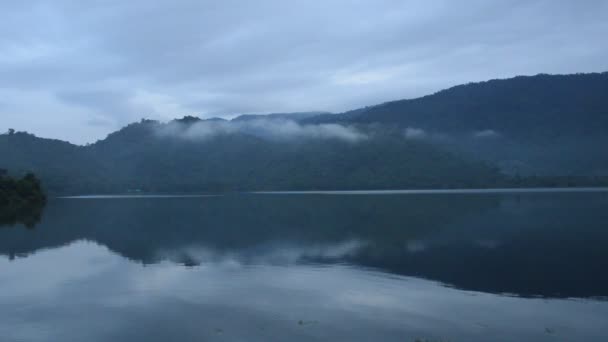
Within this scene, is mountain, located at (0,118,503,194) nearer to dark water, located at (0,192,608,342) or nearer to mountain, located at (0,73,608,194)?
mountain, located at (0,73,608,194)

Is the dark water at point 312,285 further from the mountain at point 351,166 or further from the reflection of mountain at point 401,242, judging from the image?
the mountain at point 351,166

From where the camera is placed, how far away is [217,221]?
167 feet

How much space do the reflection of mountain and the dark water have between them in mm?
128

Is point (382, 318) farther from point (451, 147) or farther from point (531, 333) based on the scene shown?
point (451, 147)

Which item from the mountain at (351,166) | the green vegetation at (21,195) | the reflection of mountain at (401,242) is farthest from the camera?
the mountain at (351,166)

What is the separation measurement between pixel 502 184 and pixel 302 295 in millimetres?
147942

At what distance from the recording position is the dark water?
14.8m

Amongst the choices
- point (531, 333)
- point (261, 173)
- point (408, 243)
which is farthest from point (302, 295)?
point (261, 173)

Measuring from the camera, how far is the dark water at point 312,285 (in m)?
14.8

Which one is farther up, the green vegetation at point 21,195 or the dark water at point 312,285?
the green vegetation at point 21,195

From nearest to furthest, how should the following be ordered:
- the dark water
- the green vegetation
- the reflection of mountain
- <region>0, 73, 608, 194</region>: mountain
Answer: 1. the dark water
2. the reflection of mountain
3. the green vegetation
4. <region>0, 73, 608, 194</region>: mountain

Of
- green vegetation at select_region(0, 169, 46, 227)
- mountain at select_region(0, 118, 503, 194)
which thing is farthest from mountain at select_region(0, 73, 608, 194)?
green vegetation at select_region(0, 169, 46, 227)

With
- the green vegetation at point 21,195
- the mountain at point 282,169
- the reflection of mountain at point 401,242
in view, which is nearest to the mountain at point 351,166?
the mountain at point 282,169

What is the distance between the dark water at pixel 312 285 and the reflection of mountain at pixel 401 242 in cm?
13
